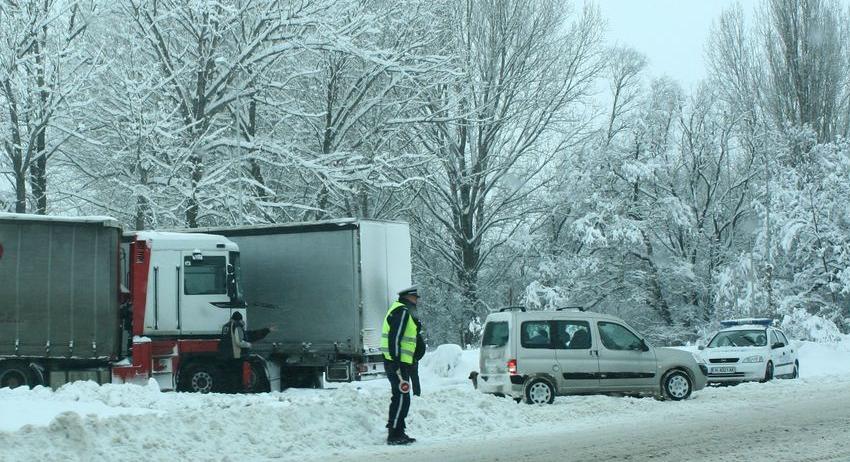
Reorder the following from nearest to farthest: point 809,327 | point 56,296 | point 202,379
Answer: point 56,296
point 202,379
point 809,327

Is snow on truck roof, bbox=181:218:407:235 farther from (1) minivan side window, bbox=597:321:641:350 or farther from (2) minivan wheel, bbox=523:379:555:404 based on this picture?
(1) minivan side window, bbox=597:321:641:350

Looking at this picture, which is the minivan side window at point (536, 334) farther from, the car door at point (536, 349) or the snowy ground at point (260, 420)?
the snowy ground at point (260, 420)

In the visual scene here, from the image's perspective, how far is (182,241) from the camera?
20359 millimetres

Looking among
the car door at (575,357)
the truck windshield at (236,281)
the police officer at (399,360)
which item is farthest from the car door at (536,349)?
the truck windshield at (236,281)

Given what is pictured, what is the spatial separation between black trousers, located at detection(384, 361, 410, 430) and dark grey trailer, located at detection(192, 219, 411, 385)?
26.5ft

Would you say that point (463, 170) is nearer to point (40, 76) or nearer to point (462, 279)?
point (462, 279)

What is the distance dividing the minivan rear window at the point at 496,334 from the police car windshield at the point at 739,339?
334 inches

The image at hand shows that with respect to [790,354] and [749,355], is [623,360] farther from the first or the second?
[790,354]

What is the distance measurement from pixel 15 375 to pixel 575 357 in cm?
958

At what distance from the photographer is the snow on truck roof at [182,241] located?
66.4 ft

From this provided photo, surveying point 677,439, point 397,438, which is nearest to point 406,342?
point 397,438

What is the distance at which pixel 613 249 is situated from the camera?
44.1 metres

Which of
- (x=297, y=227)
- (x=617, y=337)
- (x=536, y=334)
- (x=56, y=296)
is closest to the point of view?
(x=536, y=334)

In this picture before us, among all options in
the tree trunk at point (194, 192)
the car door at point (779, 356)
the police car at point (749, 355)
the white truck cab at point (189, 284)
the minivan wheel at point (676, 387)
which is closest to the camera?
the minivan wheel at point (676, 387)
